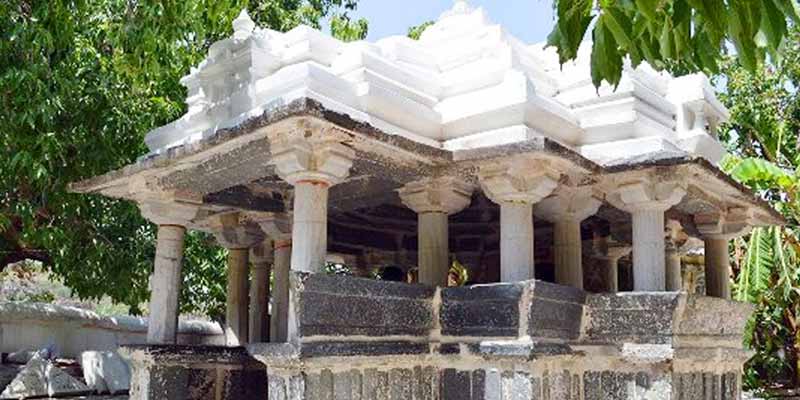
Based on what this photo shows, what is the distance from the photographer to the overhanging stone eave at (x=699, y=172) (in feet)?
21.3

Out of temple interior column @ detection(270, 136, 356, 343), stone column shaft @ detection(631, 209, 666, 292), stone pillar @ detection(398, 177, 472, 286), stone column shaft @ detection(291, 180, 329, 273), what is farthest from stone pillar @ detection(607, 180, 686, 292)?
stone column shaft @ detection(291, 180, 329, 273)

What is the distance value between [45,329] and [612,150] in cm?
1009

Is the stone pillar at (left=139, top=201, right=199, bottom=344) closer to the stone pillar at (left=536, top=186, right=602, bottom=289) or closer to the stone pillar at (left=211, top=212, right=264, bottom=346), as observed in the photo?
the stone pillar at (left=211, top=212, right=264, bottom=346)

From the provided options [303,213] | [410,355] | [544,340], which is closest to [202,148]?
[303,213]

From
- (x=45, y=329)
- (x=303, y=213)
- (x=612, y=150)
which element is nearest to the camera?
(x=303, y=213)

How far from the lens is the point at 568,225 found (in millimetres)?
7691

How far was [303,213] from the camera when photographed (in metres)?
6.11

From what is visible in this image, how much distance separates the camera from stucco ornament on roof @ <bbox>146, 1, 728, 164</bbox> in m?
6.78

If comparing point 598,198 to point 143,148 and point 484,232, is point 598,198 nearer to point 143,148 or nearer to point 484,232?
point 484,232

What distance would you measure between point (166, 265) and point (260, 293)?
2.13 m

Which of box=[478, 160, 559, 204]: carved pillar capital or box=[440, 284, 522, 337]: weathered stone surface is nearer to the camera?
box=[440, 284, 522, 337]: weathered stone surface

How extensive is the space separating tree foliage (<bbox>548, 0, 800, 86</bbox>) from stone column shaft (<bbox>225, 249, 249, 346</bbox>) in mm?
7401

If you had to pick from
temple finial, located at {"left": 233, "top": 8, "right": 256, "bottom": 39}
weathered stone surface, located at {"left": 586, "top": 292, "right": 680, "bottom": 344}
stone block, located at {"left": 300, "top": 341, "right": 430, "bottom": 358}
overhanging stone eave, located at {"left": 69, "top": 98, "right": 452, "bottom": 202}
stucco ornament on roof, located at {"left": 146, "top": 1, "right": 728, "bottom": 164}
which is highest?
temple finial, located at {"left": 233, "top": 8, "right": 256, "bottom": 39}

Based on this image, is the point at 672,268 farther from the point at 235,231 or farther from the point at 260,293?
the point at 235,231
